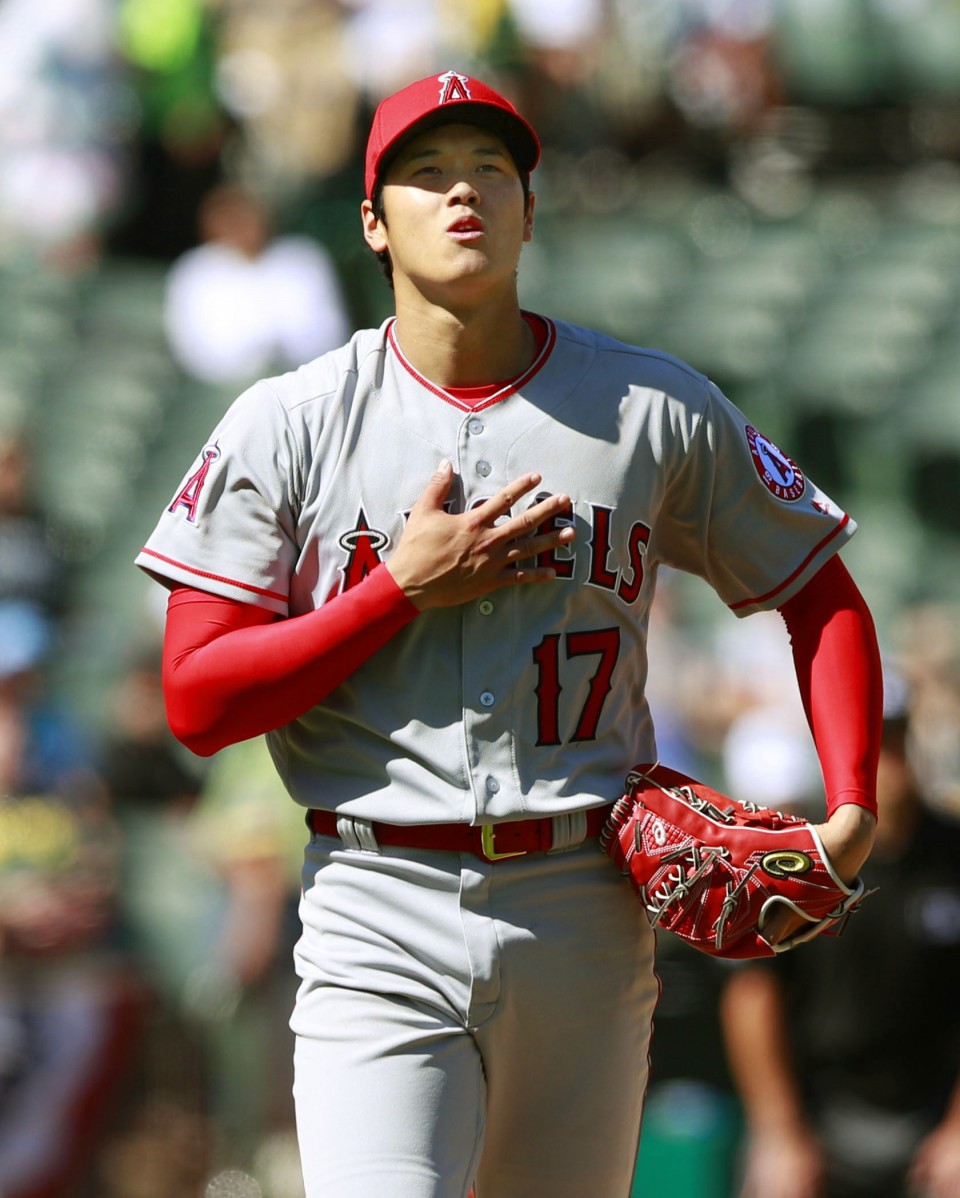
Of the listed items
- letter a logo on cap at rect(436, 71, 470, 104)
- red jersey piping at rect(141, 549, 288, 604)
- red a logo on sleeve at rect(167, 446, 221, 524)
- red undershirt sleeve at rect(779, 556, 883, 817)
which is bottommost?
red undershirt sleeve at rect(779, 556, 883, 817)

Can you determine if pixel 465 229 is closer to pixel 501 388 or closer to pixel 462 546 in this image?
pixel 501 388

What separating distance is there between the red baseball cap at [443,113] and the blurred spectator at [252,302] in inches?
175

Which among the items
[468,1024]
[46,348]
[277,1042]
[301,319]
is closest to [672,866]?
[468,1024]

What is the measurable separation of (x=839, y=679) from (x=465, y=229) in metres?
0.73

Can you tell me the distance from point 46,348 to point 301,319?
4.40 ft

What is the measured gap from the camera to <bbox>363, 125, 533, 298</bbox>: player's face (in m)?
2.17

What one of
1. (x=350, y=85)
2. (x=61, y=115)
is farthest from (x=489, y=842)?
(x=61, y=115)

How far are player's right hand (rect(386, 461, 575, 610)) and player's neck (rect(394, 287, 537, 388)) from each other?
21 centimetres

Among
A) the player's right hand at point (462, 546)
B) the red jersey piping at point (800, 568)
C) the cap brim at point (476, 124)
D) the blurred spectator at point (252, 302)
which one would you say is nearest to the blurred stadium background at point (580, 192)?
the blurred spectator at point (252, 302)

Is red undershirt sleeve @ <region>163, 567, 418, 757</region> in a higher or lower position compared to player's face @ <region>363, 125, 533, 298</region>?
lower

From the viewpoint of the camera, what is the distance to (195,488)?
2.22 metres

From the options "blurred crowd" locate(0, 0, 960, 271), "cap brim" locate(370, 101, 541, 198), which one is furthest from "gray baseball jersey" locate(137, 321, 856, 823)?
"blurred crowd" locate(0, 0, 960, 271)

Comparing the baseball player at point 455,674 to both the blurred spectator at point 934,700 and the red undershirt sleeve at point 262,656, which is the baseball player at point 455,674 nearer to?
the red undershirt sleeve at point 262,656

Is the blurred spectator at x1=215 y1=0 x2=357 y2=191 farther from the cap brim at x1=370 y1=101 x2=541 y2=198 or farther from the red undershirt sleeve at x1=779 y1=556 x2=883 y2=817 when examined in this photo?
the red undershirt sleeve at x1=779 y1=556 x2=883 y2=817
